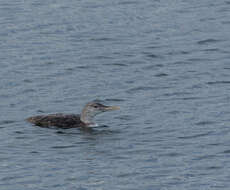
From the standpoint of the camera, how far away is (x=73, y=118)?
Answer: 24.2 m

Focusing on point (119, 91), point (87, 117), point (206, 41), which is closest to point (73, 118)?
point (87, 117)

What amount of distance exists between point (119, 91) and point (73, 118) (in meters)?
2.51

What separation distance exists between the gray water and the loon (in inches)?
9.1

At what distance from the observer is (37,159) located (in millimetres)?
21062

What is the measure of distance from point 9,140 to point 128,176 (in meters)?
3.93

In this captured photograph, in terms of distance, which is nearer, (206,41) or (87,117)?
(87,117)

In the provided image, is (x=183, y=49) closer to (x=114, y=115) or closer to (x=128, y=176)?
(x=114, y=115)

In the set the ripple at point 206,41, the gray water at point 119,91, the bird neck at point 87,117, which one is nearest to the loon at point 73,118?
the bird neck at point 87,117

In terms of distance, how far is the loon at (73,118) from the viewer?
936 inches

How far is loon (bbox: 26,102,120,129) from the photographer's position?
78.0 ft

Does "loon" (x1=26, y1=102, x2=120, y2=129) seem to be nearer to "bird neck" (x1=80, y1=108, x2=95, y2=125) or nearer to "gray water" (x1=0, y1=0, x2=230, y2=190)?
"bird neck" (x1=80, y1=108, x2=95, y2=125)

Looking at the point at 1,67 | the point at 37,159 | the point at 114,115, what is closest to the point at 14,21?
the point at 1,67

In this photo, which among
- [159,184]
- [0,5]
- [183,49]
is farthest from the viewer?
[0,5]

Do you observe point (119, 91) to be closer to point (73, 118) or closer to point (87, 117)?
point (87, 117)
